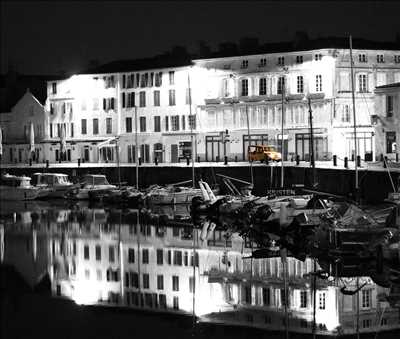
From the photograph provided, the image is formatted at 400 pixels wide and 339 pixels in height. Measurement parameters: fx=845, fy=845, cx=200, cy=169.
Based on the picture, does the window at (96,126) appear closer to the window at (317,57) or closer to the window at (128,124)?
the window at (128,124)

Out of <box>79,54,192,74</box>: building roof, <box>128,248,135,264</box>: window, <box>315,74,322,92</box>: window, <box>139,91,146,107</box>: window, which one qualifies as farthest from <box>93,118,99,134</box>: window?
<box>128,248,135,264</box>: window

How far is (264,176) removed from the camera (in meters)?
61.4

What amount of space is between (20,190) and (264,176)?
68.3ft

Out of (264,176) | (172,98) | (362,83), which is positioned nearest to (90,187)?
(264,176)

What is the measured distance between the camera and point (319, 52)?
75.6 meters

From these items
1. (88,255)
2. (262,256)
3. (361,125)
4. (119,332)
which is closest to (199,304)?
(119,332)

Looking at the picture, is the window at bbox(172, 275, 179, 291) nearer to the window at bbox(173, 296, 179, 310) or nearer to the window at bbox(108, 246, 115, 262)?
the window at bbox(173, 296, 179, 310)

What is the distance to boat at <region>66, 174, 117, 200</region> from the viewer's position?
6531 centimetres

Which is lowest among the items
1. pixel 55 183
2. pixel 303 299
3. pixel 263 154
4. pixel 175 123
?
pixel 303 299

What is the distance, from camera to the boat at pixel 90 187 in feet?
214

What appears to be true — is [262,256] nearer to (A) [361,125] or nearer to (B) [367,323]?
(B) [367,323]

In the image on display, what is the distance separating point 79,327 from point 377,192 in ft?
79.2

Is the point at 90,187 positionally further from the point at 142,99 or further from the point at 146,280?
the point at 146,280

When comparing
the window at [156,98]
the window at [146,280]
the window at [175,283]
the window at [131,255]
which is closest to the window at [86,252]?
the window at [131,255]
